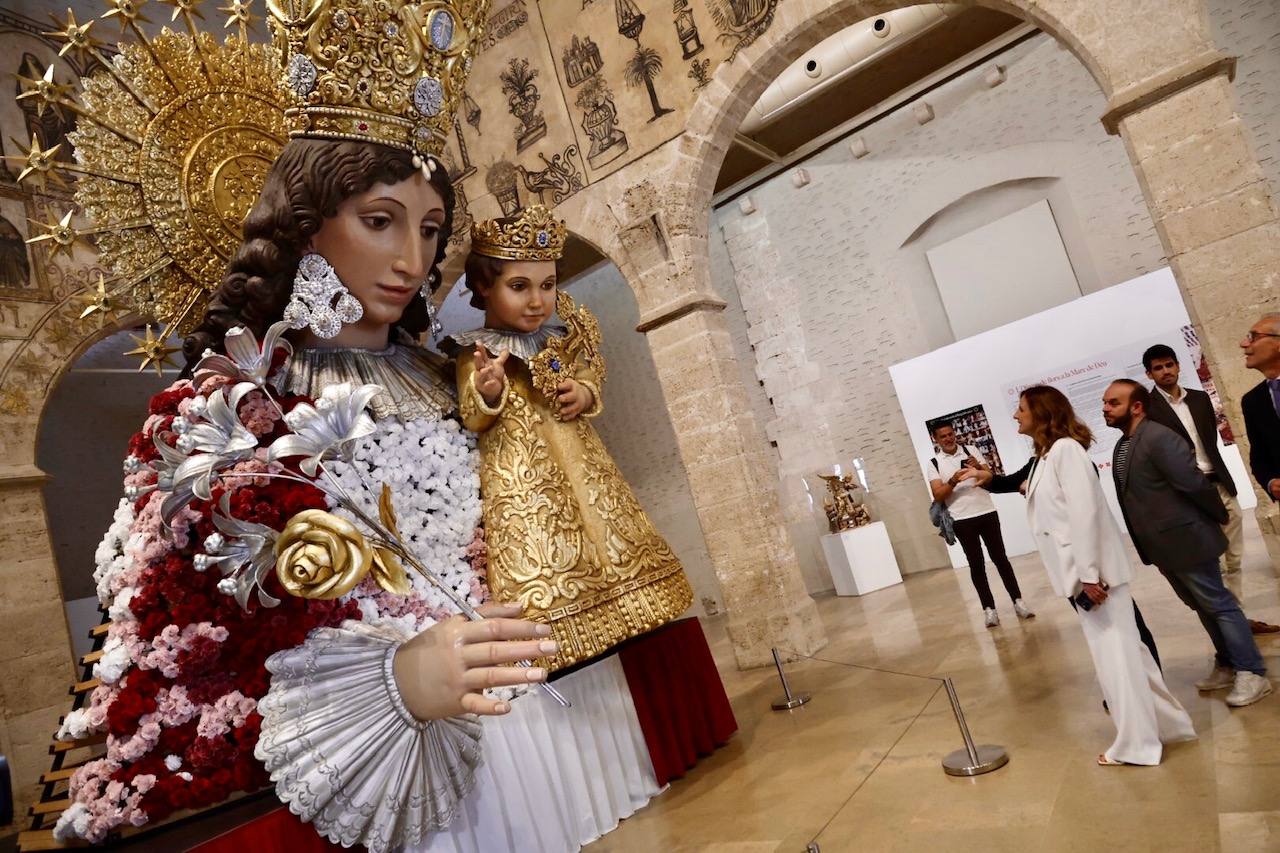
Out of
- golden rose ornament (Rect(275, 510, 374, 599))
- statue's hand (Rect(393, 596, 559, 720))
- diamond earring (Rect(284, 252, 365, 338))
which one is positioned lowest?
statue's hand (Rect(393, 596, 559, 720))

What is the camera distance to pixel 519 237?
287cm

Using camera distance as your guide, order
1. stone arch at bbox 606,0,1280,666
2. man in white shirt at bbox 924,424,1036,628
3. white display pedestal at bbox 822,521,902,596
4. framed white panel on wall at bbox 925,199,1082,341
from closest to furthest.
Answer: stone arch at bbox 606,0,1280,666
man in white shirt at bbox 924,424,1036,628
framed white panel on wall at bbox 925,199,1082,341
white display pedestal at bbox 822,521,902,596

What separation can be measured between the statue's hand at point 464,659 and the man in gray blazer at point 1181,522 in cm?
259

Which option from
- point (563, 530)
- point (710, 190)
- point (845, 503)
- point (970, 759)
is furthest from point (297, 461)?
point (845, 503)

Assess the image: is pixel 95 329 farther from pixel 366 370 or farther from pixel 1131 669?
pixel 1131 669

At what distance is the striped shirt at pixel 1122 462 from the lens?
10.6 ft

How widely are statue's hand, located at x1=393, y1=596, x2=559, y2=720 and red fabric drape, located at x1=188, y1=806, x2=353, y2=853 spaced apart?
363mm

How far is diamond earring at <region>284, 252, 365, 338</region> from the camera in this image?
236 cm

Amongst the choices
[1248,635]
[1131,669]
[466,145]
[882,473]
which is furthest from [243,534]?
[882,473]

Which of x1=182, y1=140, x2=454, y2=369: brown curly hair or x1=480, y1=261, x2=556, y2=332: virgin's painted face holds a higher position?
x1=182, y1=140, x2=454, y2=369: brown curly hair

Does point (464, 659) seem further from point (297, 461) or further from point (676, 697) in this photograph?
point (676, 697)

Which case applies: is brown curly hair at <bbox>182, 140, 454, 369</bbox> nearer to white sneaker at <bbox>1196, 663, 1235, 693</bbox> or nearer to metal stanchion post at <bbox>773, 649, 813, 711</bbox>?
metal stanchion post at <bbox>773, 649, 813, 711</bbox>

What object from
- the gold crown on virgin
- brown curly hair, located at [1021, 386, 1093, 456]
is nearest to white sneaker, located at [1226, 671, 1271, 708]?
brown curly hair, located at [1021, 386, 1093, 456]

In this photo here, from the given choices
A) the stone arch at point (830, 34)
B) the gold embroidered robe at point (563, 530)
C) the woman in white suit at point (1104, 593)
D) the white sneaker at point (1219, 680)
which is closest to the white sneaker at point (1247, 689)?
the white sneaker at point (1219, 680)
